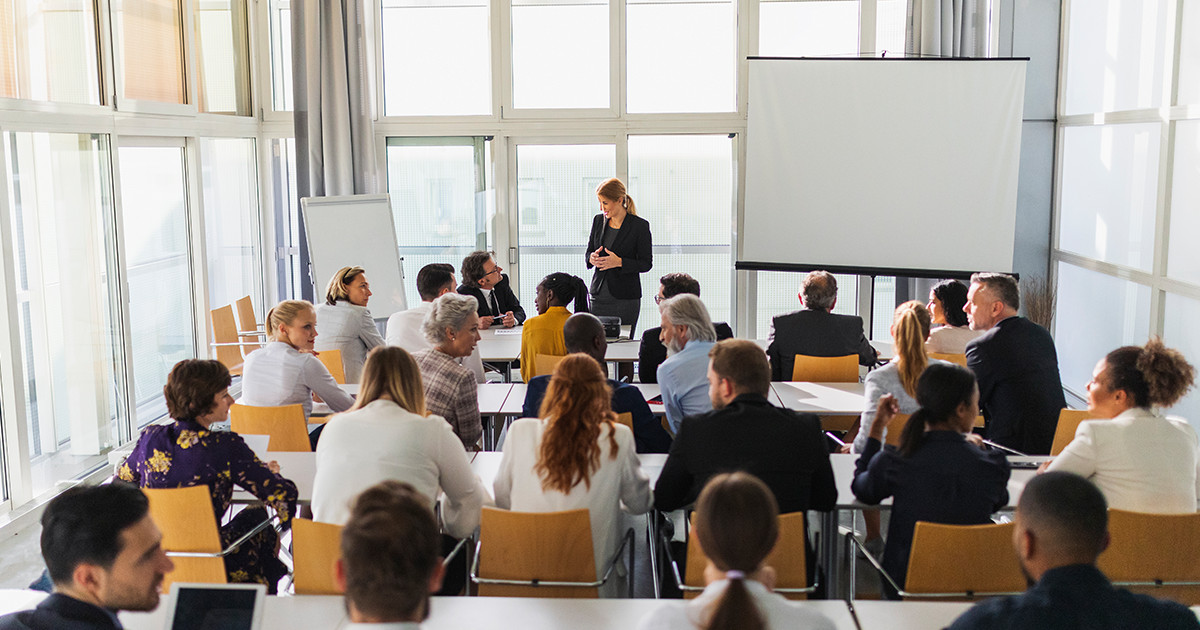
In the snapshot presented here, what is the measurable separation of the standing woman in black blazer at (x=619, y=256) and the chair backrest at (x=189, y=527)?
3.91m

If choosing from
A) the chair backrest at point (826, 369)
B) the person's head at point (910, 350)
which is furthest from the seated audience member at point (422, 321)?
the person's head at point (910, 350)

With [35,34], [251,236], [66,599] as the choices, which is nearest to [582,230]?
[251,236]

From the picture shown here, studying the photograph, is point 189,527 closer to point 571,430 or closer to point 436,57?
point 571,430

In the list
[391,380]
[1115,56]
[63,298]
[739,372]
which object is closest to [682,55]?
[1115,56]

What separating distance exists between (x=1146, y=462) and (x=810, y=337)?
2.20 m

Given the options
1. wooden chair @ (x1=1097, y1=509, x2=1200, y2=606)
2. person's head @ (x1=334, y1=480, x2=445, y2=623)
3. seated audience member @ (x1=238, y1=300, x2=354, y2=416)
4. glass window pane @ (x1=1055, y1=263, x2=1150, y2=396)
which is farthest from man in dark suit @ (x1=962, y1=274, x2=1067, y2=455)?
person's head @ (x1=334, y1=480, x2=445, y2=623)

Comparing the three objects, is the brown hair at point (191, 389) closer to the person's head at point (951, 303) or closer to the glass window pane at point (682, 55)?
the person's head at point (951, 303)

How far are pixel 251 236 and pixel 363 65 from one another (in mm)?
1640

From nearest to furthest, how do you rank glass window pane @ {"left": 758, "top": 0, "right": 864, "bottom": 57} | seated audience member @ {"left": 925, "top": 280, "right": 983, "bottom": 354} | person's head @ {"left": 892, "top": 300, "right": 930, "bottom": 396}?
person's head @ {"left": 892, "top": 300, "right": 930, "bottom": 396}
seated audience member @ {"left": 925, "top": 280, "right": 983, "bottom": 354}
glass window pane @ {"left": 758, "top": 0, "right": 864, "bottom": 57}

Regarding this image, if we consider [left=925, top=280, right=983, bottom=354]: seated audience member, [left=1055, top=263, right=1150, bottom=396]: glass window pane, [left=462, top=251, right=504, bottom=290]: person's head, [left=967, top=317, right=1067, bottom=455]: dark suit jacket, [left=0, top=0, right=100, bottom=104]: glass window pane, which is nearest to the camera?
[left=967, top=317, right=1067, bottom=455]: dark suit jacket

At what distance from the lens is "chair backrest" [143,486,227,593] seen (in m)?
2.79

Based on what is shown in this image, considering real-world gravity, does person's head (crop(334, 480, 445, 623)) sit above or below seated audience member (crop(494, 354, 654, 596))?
above

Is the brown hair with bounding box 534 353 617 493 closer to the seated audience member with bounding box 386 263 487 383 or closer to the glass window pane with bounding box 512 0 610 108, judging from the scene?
the seated audience member with bounding box 386 263 487 383

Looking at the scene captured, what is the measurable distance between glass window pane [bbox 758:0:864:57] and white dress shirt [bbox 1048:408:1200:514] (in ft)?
16.9
